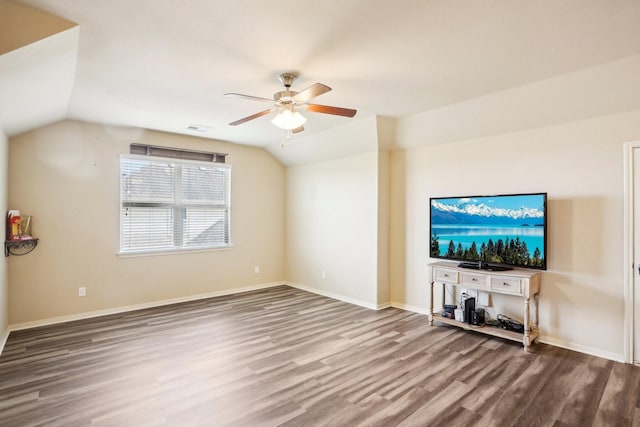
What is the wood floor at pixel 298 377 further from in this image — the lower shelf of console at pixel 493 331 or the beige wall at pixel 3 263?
the beige wall at pixel 3 263

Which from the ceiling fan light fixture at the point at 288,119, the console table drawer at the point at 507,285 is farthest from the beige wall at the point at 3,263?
the console table drawer at the point at 507,285

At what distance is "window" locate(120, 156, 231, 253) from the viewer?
4.93 meters

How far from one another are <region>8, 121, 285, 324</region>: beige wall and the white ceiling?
581 millimetres

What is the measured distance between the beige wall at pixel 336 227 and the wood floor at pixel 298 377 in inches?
40.9

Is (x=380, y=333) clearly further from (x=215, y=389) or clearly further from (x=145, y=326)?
(x=145, y=326)

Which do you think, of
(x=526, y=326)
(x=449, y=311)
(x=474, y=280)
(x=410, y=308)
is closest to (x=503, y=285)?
(x=474, y=280)

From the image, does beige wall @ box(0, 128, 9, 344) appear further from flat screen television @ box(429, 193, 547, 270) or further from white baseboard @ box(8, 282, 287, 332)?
flat screen television @ box(429, 193, 547, 270)

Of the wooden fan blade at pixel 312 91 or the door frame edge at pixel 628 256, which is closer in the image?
the wooden fan blade at pixel 312 91

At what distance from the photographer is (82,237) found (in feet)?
14.8

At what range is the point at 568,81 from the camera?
9.98 feet

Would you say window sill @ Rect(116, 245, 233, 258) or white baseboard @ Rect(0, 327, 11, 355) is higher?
window sill @ Rect(116, 245, 233, 258)

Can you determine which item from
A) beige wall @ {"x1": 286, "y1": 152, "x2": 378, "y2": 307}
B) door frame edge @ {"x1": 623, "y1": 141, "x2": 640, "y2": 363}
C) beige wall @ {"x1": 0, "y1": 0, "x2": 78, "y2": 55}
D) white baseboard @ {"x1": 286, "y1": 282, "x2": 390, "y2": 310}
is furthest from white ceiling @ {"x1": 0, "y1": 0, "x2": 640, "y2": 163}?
white baseboard @ {"x1": 286, "y1": 282, "x2": 390, "y2": 310}

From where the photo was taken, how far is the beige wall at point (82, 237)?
414 cm

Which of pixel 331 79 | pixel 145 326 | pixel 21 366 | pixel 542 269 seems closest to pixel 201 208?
pixel 145 326
